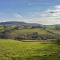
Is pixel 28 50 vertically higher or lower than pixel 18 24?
lower

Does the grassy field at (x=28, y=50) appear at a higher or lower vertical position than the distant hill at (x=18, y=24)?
lower

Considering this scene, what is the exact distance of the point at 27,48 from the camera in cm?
484

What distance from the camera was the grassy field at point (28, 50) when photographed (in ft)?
15.6

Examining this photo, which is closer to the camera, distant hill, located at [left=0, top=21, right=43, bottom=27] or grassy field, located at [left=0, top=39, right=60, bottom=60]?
grassy field, located at [left=0, top=39, right=60, bottom=60]

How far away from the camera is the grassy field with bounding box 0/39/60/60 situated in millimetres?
4754

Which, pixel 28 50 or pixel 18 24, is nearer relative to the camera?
pixel 28 50

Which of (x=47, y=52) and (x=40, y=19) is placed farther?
(x=40, y=19)

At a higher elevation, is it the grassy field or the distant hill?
the distant hill

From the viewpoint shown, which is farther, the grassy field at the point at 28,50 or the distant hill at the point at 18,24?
the distant hill at the point at 18,24

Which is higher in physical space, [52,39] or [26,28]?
[26,28]

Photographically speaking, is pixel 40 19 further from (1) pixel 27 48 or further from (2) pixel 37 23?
(1) pixel 27 48

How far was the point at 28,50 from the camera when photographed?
483 cm

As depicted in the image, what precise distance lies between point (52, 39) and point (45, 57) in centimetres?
54

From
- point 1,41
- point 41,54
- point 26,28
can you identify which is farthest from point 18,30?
point 41,54
